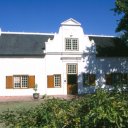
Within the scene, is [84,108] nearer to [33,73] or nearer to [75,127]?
[75,127]

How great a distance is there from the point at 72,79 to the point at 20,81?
18.1 ft

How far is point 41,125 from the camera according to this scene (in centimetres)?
600

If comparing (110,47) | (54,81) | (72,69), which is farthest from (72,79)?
(110,47)

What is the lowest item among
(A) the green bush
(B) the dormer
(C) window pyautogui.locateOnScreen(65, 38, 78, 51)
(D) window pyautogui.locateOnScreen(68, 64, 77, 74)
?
(A) the green bush

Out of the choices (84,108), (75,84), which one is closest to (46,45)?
(75,84)

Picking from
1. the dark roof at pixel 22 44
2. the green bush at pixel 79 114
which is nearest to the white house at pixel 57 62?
the dark roof at pixel 22 44

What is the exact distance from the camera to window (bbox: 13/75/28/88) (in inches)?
1310

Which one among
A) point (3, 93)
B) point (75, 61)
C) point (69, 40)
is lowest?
point (3, 93)

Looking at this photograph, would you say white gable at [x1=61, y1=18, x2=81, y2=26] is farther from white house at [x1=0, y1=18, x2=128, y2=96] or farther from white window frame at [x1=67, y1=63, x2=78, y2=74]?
white window frame at [x1=67, y1=63, x2=78, y2=74]

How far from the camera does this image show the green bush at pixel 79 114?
5.67 meters

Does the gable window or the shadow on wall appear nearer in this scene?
the gable window

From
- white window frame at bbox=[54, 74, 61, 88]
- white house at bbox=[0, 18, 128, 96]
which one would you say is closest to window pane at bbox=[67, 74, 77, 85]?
white house at bbox=[0, 18, 128, 96]

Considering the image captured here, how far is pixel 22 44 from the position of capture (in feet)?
114

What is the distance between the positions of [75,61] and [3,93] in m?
7.95
